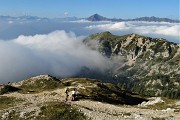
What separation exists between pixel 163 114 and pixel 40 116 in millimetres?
24005

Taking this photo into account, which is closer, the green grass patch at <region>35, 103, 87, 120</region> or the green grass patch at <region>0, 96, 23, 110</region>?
the green grass patch at <region>35, 103, 87, 120</region>

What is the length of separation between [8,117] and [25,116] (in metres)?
3.64

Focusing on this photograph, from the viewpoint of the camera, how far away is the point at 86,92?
104m

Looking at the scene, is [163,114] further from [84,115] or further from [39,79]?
[39,79]

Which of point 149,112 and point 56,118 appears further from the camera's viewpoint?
point 149,112

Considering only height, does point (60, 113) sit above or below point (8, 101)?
above

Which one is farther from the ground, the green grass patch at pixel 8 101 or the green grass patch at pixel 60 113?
the green grass patch at pixel 60 113

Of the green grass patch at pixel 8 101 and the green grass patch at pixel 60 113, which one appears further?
the green grass patch at pixel 8 101

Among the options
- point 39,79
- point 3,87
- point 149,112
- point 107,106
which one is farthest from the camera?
point 39,79

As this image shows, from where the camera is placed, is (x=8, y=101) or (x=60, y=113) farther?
(x=8, y=101)

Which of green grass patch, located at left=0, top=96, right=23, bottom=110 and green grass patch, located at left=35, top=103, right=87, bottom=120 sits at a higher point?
green grass patch, located at left=35, top=103, right=87, bottom=120

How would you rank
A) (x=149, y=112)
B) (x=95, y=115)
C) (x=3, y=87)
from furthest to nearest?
(x=3, y=87)
(x=149, y=112)
(x=95, y=115)

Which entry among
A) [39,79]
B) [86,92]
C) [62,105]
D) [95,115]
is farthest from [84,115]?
[39,79]

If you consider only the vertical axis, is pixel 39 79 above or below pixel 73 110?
below
